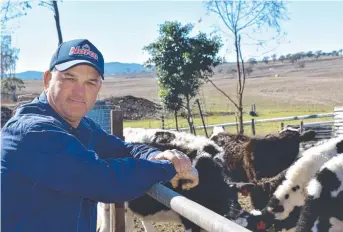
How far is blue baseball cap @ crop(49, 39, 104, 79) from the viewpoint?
2289mm

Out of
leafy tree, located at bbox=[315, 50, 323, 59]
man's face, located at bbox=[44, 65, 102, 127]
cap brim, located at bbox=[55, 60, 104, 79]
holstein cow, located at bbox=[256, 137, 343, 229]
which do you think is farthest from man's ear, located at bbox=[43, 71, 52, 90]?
leafy tree, located at bbox=[315, 50, 323, 59]

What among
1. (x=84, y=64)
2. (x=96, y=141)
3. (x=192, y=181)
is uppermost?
(x=84, y=64)

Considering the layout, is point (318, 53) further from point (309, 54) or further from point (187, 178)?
point (187, 178)

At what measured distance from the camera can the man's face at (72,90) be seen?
7.65ft

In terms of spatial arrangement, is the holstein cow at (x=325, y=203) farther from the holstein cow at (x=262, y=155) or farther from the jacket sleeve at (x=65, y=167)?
the jacket sleeve at (x=65, y=167)

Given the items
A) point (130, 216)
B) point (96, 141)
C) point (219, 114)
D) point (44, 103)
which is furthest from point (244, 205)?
point (219, 114)

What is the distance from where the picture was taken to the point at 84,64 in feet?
7.57

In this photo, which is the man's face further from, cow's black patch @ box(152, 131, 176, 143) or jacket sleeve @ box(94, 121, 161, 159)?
cow's black patch @ box(152, 131, 176, 143)

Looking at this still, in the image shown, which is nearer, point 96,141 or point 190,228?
point 96,141

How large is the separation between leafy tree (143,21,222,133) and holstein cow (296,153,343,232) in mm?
11367

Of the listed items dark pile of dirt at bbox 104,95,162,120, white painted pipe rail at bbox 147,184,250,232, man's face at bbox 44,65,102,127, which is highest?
man's face at bbox 44,65,102,127

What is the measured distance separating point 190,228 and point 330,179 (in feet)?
6.12

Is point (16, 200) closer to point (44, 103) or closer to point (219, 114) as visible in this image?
point (44, 103)

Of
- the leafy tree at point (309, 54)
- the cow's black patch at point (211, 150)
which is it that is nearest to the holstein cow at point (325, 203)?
the cow's black patch at point (211, 150)
